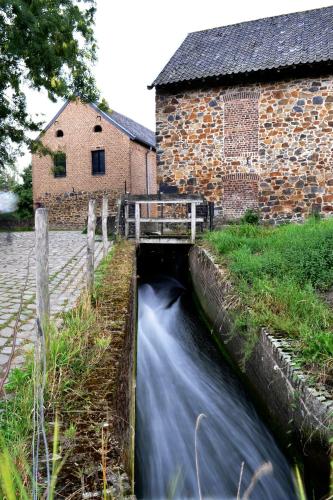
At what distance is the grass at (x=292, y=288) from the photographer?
146 inches

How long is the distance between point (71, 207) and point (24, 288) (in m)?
22.4

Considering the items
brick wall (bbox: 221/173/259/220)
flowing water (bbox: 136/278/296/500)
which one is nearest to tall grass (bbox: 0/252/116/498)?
flowing water (bbox: 136/278/296/500)

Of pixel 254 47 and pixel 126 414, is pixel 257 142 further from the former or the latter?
pixel 126 414

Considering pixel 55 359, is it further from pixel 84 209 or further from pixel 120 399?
pixel 84 209

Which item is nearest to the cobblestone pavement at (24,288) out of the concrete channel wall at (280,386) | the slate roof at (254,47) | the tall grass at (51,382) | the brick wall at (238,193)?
the tall grass at (51,382)

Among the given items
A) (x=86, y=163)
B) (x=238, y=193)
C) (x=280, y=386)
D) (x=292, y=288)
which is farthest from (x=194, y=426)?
(x=86, y=163)

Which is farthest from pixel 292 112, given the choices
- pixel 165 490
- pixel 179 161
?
pixel 165 490

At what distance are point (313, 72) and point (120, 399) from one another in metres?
13.3

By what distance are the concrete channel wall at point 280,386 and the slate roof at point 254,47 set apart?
393 inches

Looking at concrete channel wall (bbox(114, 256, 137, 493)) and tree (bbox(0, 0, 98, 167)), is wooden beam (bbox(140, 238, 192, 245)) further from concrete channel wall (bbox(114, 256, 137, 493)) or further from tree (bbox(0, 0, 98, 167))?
concrete channel wall (bbox(114, 256, 137, 493))

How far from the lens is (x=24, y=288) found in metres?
1.61

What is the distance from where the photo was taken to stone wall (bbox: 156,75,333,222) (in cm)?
1309

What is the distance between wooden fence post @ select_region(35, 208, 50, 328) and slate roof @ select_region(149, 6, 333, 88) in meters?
12.4

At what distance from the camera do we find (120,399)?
9.17ft
